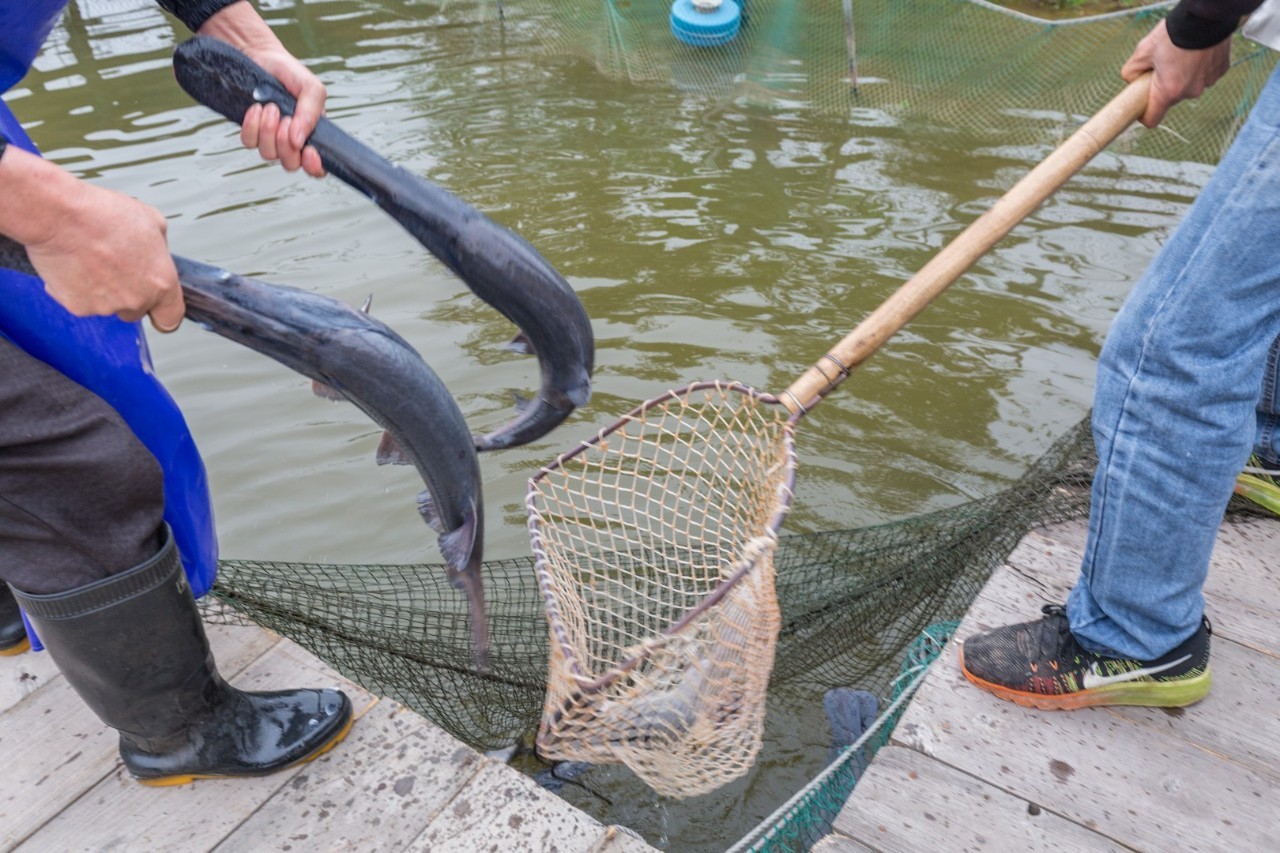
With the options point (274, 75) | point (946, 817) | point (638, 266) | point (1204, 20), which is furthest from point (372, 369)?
point (638, 266)

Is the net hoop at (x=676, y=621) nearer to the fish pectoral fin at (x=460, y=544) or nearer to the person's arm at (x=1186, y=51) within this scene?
the fish pectoral fin at (x=460, y=544)

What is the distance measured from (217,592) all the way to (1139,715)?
271 cm

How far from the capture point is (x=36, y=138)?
8.58 m

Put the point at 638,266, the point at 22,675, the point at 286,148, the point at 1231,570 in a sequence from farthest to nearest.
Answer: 1. the point at 638,266
2. the point at 1231,570
3. the point at 22,675
4. the point at 286,148

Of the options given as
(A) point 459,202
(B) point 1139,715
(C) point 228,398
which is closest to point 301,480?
(C) point 228,398

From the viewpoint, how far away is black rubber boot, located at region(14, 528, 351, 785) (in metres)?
2.05

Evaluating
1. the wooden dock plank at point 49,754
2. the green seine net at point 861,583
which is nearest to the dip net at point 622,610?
the green seine net at point 861,583

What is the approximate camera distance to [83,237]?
60.4 inches

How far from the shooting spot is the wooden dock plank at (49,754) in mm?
2275

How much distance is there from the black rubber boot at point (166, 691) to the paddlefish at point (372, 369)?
0.54 metres

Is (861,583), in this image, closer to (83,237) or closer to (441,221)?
(441,221)

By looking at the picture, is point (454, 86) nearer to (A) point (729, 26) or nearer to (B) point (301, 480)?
(A) point (729, 26)

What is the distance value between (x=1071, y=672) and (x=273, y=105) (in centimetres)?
244

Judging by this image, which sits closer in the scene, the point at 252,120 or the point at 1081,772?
the point at 252,120
